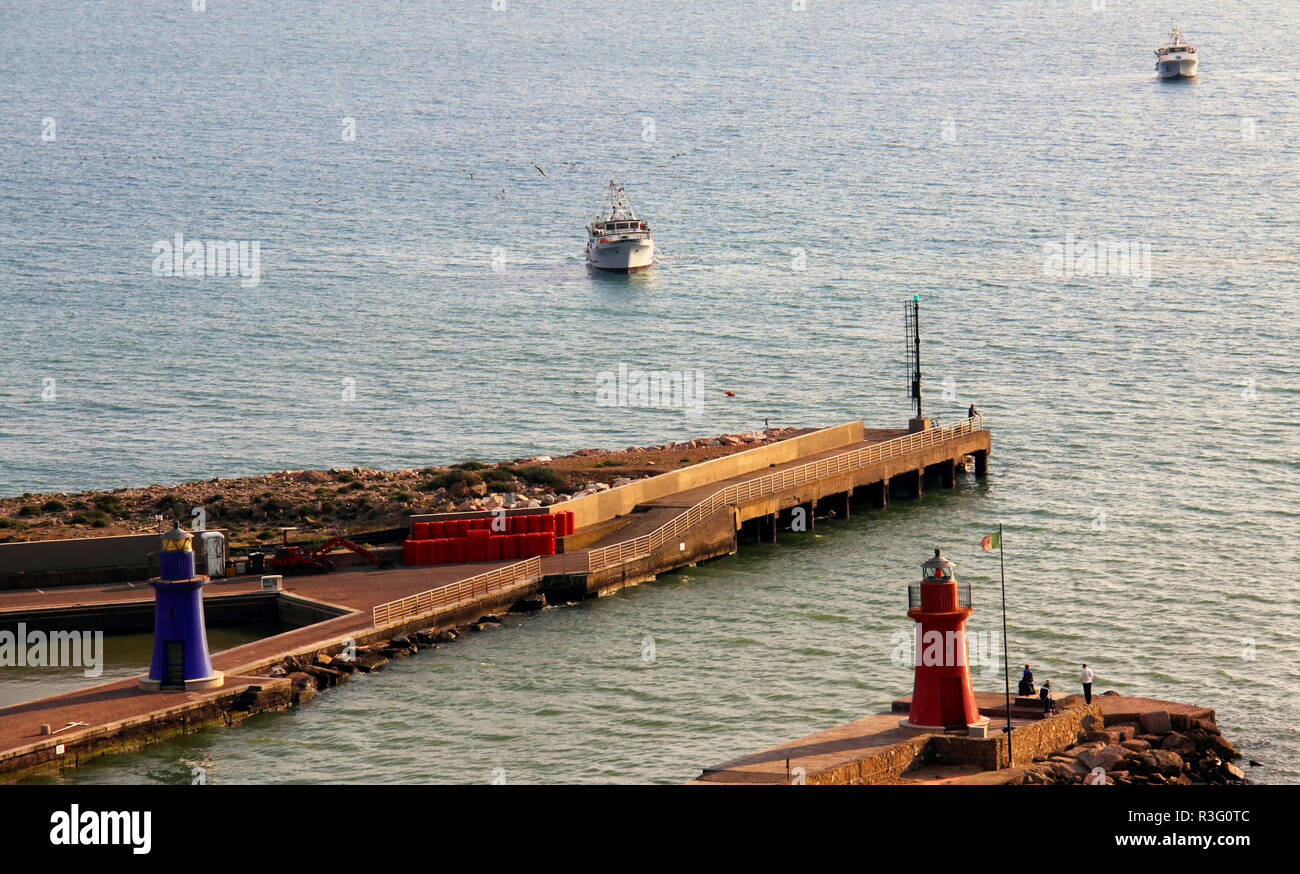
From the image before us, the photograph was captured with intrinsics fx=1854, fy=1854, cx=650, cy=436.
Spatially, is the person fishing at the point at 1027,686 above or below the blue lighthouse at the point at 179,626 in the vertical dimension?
below

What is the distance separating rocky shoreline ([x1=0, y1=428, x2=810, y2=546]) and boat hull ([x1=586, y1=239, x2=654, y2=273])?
57870 millimetres

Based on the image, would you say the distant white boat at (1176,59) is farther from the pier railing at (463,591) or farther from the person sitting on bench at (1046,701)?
the person sitting on bench at (1046,701)

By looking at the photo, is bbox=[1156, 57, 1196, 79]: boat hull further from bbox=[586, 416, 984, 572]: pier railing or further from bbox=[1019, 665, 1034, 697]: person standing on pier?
bbox=[1019, 665, 1034, 697]: person standing on pier

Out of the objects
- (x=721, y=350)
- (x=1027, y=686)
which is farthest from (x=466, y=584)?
(x=721, y=350)

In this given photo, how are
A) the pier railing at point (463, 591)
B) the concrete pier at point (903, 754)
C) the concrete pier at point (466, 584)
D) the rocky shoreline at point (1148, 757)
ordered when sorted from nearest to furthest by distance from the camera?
the concrete pier at point (903, 754) → the rocky shoreline at point (1148, 757) → the concrete pier at point (466, 584) → the pier railing at point (463, 591)

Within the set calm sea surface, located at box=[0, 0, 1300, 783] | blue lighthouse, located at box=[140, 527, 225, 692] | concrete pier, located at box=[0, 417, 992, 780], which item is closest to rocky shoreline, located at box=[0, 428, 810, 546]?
concrete pier, located at box=[0, 417, 992, 780]

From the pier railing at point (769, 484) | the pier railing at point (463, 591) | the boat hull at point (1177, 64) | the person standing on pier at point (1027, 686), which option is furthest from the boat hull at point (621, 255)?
the person standing on pier at point (1027, 686)

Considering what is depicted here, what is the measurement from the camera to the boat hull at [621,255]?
12962cm

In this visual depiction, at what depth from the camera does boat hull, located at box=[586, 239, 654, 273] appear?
12962cm

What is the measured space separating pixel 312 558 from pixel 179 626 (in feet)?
43.9

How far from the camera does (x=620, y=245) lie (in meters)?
129

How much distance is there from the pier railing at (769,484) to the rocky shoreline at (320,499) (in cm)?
455
